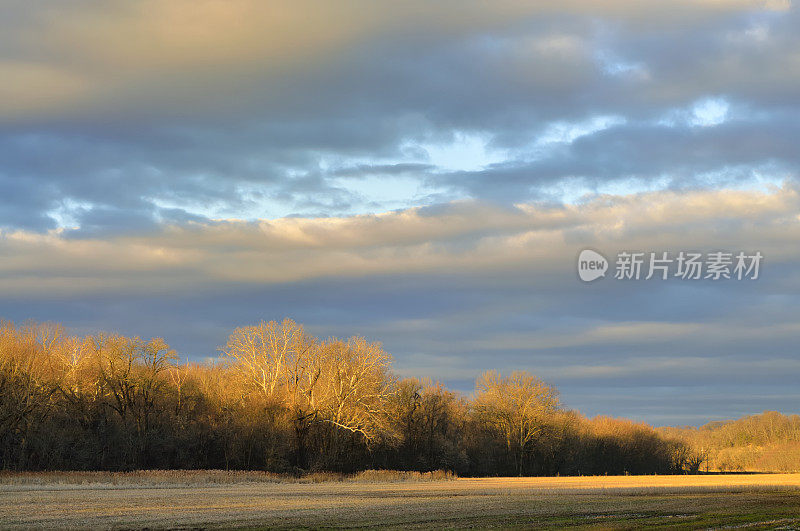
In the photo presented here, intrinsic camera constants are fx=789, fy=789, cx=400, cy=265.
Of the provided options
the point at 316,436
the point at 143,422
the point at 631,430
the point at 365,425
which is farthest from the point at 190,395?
the point at 631,430

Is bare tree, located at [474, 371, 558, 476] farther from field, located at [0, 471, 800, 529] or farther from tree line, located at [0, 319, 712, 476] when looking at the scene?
field, located at [0, 471, 800, 529]

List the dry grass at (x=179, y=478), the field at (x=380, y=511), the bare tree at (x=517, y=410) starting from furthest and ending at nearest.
Result: the bare tree at (x=517, y=410) < the dry grass at (x=179, y=478) < the field at (x=380, y=511)

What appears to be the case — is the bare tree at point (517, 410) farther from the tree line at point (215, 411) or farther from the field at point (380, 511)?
the field at point (380, 511)

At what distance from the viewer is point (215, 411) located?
324ft

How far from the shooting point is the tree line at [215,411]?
80312 mm

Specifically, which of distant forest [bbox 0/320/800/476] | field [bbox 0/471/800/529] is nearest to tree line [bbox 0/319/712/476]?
distant forest [bbox 0/320/800/476]

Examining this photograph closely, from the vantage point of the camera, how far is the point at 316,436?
96938mm

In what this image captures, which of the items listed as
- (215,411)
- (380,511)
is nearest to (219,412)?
(215,411)

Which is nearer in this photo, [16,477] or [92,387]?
[16,477]

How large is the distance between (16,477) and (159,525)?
4238cm

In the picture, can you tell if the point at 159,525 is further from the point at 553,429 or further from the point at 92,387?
the point at 553,429

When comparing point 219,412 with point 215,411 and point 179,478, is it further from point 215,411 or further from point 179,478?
point 179,478

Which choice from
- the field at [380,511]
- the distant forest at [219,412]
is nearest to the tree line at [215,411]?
the distant forest at [219,412]

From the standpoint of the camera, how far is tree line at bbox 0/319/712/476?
8031cm
